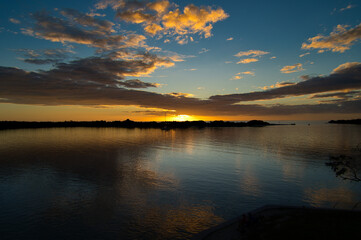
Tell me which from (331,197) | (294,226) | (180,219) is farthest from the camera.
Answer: (331,197)

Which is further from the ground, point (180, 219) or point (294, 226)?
point (294, 226)

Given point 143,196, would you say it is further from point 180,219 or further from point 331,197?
point 331,197

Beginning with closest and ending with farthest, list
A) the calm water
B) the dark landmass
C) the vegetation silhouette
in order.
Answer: the dark landmass, the calm water, the vegetation silhouette

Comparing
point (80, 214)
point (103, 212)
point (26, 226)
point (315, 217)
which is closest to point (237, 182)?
point (315, 217)

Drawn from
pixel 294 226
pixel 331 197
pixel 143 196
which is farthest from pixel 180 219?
pixel 331 197

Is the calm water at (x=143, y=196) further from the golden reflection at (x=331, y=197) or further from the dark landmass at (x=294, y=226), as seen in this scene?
the dark landmass at (x=294, y=226)

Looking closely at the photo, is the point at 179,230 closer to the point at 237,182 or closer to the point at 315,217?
the point at 315,217

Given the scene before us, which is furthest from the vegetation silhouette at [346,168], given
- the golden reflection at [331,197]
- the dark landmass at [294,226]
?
the dark landmass at [294,226]

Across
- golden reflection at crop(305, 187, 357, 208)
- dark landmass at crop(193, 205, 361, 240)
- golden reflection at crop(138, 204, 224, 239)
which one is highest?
dark landmass at crop(193, 205, 361, 240)

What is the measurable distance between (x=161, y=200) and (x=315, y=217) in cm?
1343

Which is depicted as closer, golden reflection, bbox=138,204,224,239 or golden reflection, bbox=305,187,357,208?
golden reflection, bbox=138,204,224,239

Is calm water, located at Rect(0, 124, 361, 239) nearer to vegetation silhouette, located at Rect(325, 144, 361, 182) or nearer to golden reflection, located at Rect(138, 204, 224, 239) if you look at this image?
golden reflection, located at Rect(138, 204, 224, 239)

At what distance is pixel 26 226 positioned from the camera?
51.6 feet

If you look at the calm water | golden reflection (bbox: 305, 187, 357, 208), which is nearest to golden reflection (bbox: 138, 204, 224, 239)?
the calm water
